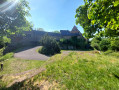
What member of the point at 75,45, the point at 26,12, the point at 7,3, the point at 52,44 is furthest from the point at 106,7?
the point at 75,45

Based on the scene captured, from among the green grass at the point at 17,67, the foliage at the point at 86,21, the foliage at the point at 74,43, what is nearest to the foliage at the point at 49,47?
the green grass at the point at 17,67

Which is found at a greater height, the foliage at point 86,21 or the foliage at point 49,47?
the foliage at point 86,21

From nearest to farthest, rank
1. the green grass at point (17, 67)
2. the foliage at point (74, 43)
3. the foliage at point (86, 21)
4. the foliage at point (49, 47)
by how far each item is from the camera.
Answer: the foliage at point (86, 21), the green grass at point (17, 67), the foliage at point (49, 47), the foliage at point (74, 43)

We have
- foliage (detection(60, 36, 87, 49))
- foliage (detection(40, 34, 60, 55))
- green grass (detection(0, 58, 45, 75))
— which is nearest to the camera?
green grass (detection(0, 58, 45, 75))

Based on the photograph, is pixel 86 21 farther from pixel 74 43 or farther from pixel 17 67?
pixel 74 43

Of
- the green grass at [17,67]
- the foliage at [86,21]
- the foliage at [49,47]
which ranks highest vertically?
the foliage at [86,21]

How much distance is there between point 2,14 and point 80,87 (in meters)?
6.56

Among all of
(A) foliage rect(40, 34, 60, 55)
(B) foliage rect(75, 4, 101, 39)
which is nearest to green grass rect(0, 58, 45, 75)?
(A) foliage rect(40, 34, 60, 55)

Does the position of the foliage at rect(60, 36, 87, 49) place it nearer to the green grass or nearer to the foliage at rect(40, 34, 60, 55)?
the foliage at rect(40, 34, 60, 55)

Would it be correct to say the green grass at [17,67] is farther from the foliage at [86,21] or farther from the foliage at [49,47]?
the foliage at [86,21]

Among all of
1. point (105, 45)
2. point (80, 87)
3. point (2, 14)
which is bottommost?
point (80, 87)

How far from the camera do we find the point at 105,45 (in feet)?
39.0

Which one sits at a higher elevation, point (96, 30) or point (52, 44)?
point (96, 30)

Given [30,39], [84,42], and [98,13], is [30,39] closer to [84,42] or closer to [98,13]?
[84,42]
